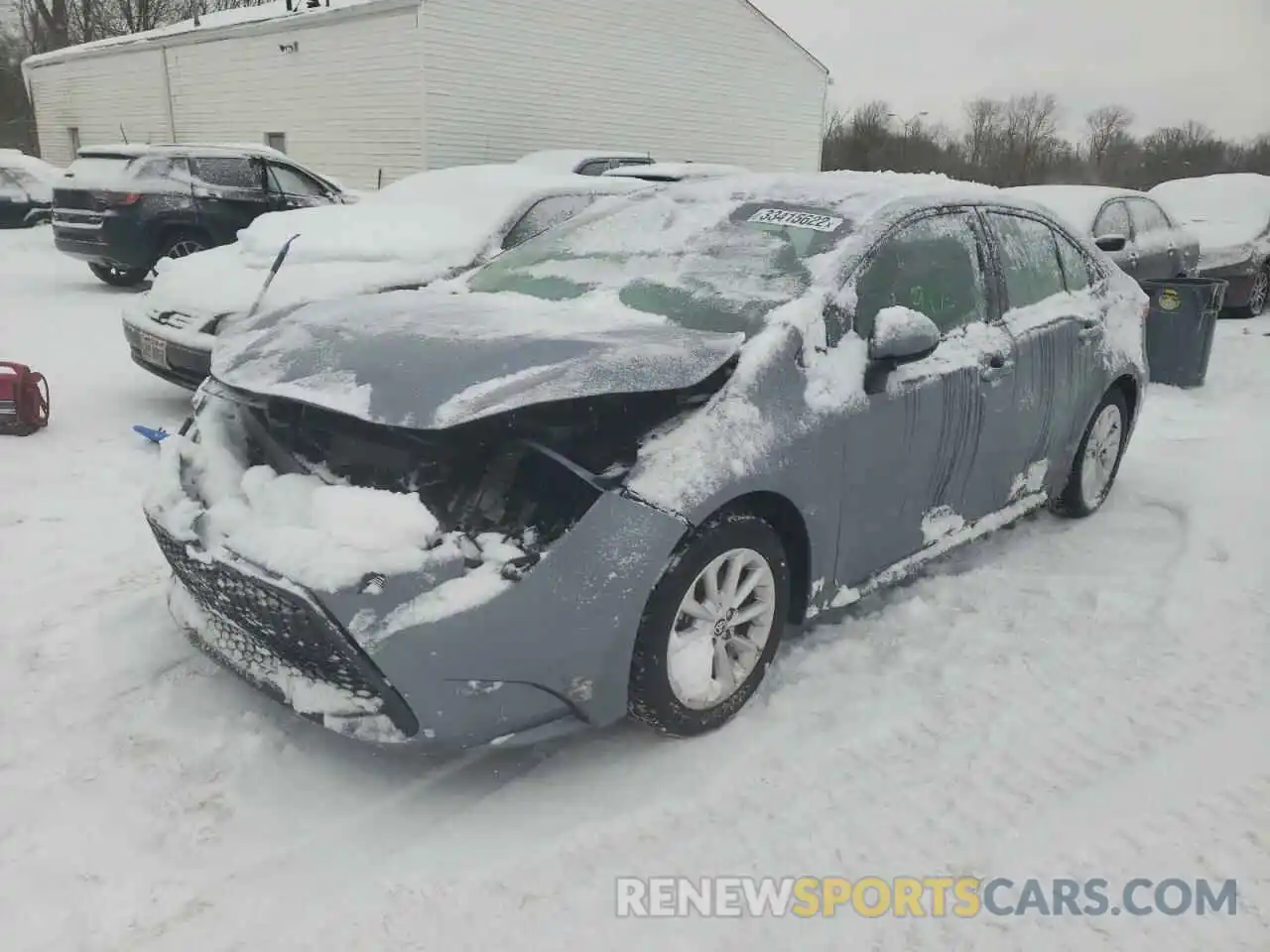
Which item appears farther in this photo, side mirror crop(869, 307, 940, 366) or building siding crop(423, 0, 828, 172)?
building siding crop(423, 0, 828, 172)

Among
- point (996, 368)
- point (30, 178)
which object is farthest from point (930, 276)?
point (30, 178)

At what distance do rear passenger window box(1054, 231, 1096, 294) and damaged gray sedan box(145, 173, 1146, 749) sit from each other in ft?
2.35

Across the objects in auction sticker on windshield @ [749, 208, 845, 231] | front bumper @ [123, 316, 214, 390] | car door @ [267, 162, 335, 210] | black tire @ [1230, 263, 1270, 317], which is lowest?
black tire @ [1230, 263, 1270, 317]

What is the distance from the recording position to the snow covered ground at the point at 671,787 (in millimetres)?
2283

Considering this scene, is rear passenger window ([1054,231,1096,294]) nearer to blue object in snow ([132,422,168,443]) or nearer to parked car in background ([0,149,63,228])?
blue object in snow ([132,422,168,443])

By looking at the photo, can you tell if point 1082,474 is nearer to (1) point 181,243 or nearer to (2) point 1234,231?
(2) point 1234,231

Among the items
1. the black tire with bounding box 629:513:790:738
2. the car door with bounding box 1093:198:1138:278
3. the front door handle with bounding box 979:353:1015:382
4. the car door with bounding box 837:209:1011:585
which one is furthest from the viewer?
the car door with bounding box 1093:198:1138:278

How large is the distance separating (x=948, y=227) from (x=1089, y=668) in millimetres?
1708

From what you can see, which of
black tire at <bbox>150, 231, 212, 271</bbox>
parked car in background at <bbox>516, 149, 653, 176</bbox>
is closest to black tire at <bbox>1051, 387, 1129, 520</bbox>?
parked car in background at <bbox>516, 149, 653, 176</bbox>

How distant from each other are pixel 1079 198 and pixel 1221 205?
14.5ft

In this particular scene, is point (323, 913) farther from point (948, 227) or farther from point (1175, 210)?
point (1175, 210)

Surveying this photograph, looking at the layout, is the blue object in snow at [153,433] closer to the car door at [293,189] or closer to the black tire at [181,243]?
the black tire at [181,243]

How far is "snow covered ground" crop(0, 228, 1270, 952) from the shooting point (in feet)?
7.49

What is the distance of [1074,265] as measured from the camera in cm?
456
